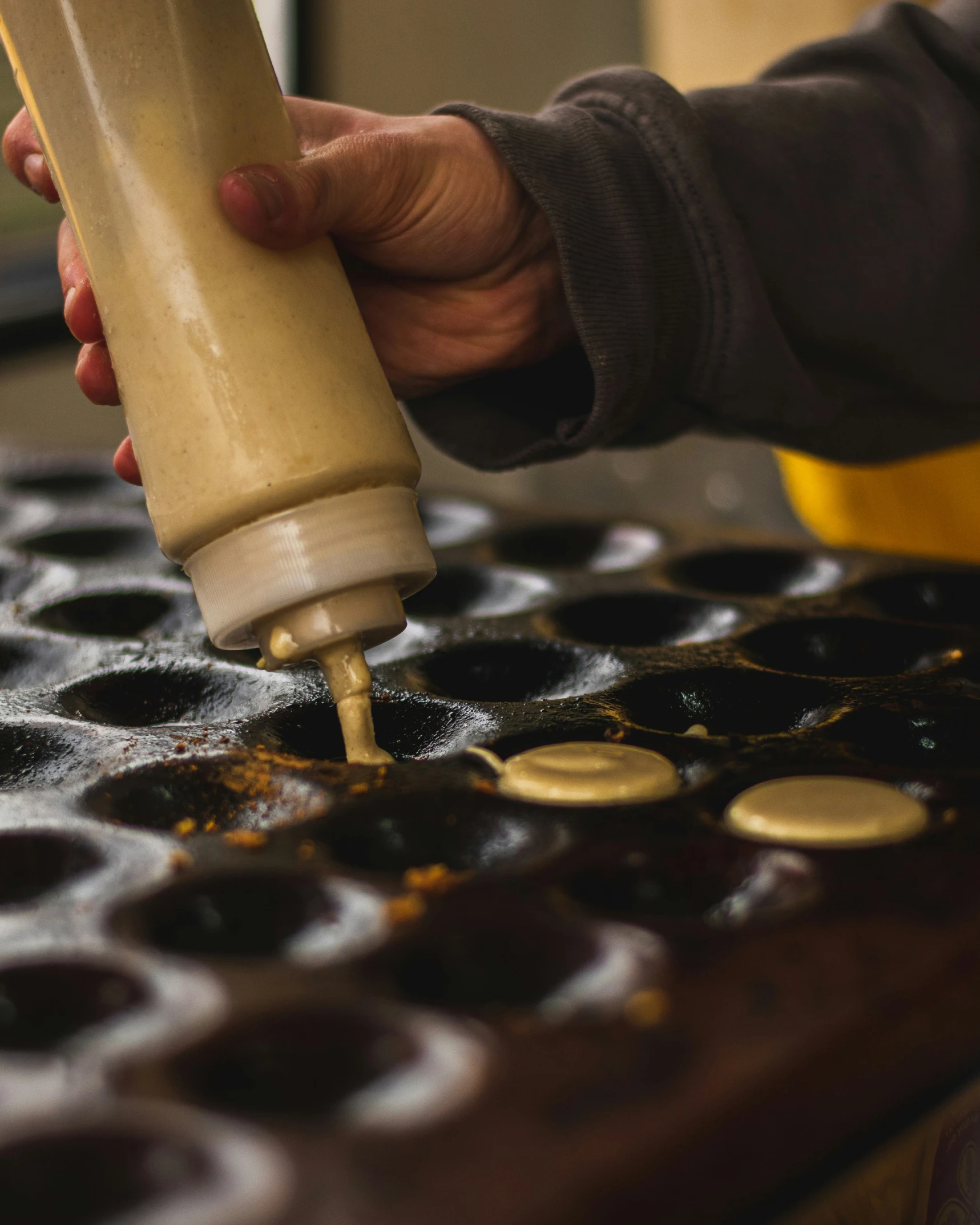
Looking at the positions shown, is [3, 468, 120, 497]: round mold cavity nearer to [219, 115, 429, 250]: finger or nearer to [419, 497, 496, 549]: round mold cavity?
[419, 497, 496, 549]: round mold cavity

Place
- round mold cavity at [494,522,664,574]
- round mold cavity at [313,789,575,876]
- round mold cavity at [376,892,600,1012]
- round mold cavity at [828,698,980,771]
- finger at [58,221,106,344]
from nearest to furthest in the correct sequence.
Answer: round mold cavity at [376,892,600,1012] < round mold cavity at [313,789,575,876] < round mold cavity at [828,698,980,771] < finger at [58,221,106,344] < round mold cavity at [494,522,664,574]

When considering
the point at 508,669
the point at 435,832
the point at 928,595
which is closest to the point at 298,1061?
the point at 435,832

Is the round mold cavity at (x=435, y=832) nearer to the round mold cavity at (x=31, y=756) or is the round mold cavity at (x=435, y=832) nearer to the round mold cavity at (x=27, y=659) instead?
the round mold cavity at (x=31, y=756)

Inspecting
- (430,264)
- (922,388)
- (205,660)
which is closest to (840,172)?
(922,388)

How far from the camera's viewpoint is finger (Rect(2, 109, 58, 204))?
2.81 feet

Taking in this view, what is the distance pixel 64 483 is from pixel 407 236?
66cm

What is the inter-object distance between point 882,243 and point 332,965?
72 cm

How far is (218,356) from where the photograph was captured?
1.95 ft

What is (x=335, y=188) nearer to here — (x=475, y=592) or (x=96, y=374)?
(x=96, y=374)

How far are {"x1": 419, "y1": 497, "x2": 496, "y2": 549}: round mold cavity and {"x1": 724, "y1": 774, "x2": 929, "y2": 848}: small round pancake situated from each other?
533 mm

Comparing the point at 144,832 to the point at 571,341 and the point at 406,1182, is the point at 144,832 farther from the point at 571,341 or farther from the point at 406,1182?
the point at 571,341

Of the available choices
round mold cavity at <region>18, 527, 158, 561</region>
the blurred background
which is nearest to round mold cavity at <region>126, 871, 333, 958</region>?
round mold cavity at <region>18, 527, 158, 561</region>

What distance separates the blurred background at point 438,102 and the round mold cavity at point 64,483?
117 cm

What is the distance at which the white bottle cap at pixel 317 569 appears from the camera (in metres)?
0.58
